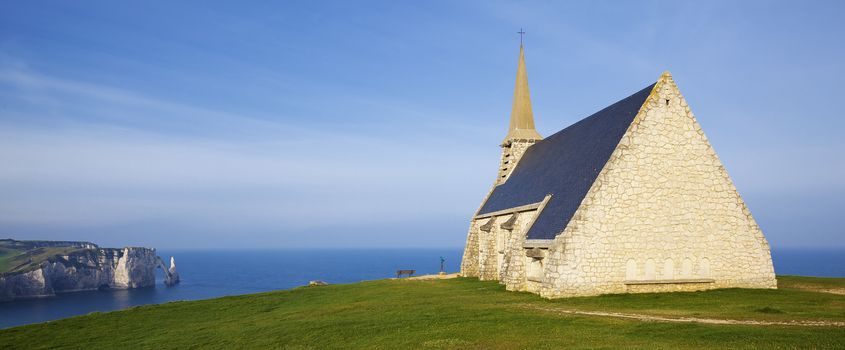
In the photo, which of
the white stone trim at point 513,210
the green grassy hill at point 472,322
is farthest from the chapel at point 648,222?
the white stone trim at point 513,210

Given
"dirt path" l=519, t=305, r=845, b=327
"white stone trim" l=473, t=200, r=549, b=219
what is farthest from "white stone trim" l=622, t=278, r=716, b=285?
"white stone trim" l=473, t=200, r=549, b=219

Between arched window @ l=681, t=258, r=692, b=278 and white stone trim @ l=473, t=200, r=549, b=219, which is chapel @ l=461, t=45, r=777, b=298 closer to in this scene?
arched window @ l=681, t=258, r=692, b=278

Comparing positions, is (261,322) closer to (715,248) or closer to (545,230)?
(545,230)

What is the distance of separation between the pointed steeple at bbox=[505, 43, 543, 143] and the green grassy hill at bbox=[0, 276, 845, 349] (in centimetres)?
1831

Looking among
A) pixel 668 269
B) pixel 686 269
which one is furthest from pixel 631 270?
pixel 686 269

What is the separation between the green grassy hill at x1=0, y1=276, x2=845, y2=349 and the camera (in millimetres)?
14109

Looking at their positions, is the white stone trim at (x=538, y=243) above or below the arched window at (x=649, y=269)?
above

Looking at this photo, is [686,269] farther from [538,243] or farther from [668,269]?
[538,243]

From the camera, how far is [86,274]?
538 feet

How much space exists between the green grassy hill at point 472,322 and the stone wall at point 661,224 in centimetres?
109

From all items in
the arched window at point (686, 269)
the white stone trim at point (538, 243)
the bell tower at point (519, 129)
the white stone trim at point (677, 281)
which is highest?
the bell tower at point (519, 129)

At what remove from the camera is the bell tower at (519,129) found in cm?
4588

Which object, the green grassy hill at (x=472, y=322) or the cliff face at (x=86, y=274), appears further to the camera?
the cliff face at (x=86, y=274)

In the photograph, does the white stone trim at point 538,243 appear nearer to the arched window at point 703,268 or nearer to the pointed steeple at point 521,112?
the arched window at point 703,268
